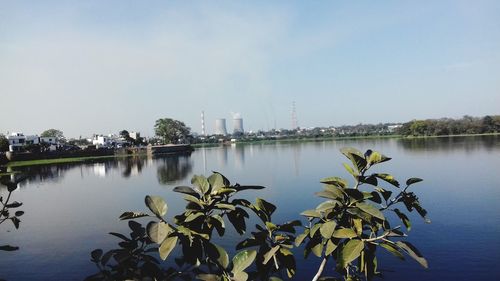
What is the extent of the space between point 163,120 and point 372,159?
105969 millimetres

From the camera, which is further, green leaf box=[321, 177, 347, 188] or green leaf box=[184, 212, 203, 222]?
green leaf box=[321, 177, 347, 188]

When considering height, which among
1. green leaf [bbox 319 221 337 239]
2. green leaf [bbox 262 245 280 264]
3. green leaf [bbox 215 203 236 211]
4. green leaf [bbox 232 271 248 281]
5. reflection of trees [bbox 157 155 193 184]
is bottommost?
reflection of trees [bbox 157 155 193 184]

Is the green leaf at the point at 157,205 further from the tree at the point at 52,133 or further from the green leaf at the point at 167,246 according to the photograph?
the tree at the point at 52,133

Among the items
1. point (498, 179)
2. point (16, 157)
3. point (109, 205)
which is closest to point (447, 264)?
point (498, 179)

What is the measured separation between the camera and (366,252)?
158 cm

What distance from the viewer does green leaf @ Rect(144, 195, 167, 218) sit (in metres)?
1.55

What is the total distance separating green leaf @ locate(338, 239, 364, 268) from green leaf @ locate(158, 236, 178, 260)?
0.64 metres

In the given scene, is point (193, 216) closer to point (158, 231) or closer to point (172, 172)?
point (158, 231)

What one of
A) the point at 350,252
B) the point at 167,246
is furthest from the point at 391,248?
the point at 167,246

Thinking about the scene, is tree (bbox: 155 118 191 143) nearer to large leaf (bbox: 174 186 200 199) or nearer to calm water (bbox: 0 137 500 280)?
calm water (bbox: 0 137 500 280)

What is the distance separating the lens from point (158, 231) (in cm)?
143

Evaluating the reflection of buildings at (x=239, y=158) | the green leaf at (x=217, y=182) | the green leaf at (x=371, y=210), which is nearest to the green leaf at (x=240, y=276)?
the green leaf at (x=217, y=182)

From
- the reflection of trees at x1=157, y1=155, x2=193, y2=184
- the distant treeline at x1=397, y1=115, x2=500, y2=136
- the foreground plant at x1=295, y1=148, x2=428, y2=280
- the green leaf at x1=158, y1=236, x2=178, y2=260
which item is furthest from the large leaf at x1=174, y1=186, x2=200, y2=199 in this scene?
the distant treeline at x1=397, y1=115, x2=500, y2=136

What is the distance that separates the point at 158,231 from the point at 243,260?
1.19ft
